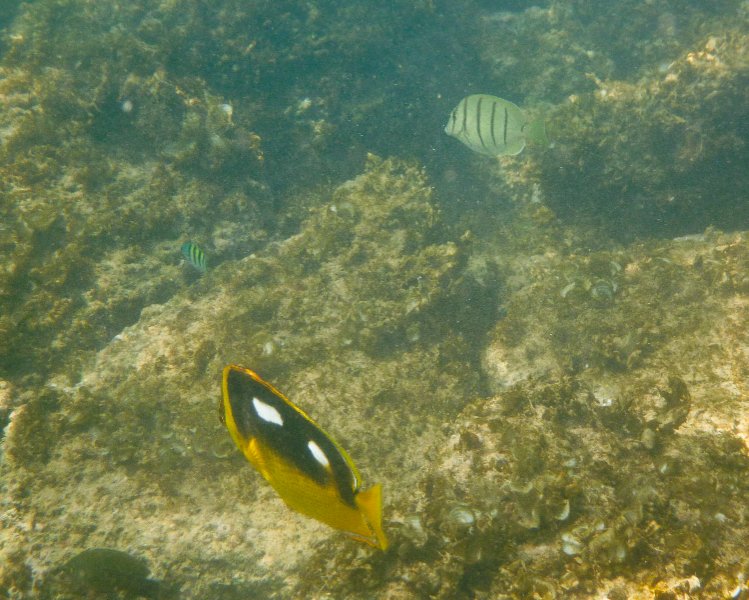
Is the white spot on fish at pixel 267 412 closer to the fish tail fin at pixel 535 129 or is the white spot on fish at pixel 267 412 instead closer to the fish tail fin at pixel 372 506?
the fish tail fin at pixel 372 506

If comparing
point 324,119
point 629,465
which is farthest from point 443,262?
point 324,119

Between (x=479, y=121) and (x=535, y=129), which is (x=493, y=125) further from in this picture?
(x=535, y=129)

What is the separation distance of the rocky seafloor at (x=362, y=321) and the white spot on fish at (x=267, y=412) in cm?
124

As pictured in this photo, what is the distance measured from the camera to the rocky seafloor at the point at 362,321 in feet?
7.41

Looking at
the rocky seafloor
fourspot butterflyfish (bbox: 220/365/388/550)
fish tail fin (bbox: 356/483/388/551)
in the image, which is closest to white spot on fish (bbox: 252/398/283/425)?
fourspot butterflyfish (bbox: 220/365/388/550)

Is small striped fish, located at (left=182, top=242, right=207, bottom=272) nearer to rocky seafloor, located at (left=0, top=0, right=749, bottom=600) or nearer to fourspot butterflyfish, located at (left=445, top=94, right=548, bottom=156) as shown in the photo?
rocky seafloor, located at (left=0, top=0, right=749, bottom=600)

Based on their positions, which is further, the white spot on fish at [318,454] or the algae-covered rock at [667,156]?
the algae-covered rock at [667,156]

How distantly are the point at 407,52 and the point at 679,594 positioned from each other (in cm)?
891

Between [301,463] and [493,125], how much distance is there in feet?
15.1

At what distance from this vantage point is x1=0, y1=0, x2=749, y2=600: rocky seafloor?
2258 mm

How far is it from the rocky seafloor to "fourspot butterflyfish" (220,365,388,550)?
1037mm

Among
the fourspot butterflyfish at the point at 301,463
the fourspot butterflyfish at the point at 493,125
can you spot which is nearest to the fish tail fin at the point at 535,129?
the fourspot butterflyfish at the point at 493,125

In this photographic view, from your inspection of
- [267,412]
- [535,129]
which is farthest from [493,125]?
[267,412]

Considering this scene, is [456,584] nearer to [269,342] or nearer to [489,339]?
[269,342]
